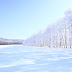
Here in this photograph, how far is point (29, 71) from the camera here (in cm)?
461

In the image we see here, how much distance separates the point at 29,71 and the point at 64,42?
3162cm

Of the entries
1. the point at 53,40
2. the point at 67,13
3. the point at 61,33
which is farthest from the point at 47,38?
the point at 67,13

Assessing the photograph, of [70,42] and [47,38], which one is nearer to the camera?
[70,42]

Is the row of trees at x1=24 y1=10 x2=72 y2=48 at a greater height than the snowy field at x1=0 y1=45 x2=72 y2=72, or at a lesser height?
greater

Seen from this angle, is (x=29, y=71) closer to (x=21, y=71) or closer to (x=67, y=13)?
(x=21, y=71)

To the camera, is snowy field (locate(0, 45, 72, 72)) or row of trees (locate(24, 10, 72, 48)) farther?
row of trees (locate(24, 10, 72, 48))

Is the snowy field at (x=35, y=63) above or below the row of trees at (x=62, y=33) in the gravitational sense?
below

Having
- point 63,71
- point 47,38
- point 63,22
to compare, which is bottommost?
point 63,71

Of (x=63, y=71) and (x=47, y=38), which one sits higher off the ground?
(x=47, y=38)

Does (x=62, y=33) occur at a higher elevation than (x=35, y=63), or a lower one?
higher

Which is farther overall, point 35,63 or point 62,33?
point 62,33

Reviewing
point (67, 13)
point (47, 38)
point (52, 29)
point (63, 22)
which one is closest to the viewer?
point (67, 13)

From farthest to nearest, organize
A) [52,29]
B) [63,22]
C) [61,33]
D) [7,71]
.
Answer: [52,29] → [61,33] → [63,22] → [7,71]

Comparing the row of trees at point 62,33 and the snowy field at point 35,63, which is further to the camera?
the row of trees at point 62,33
